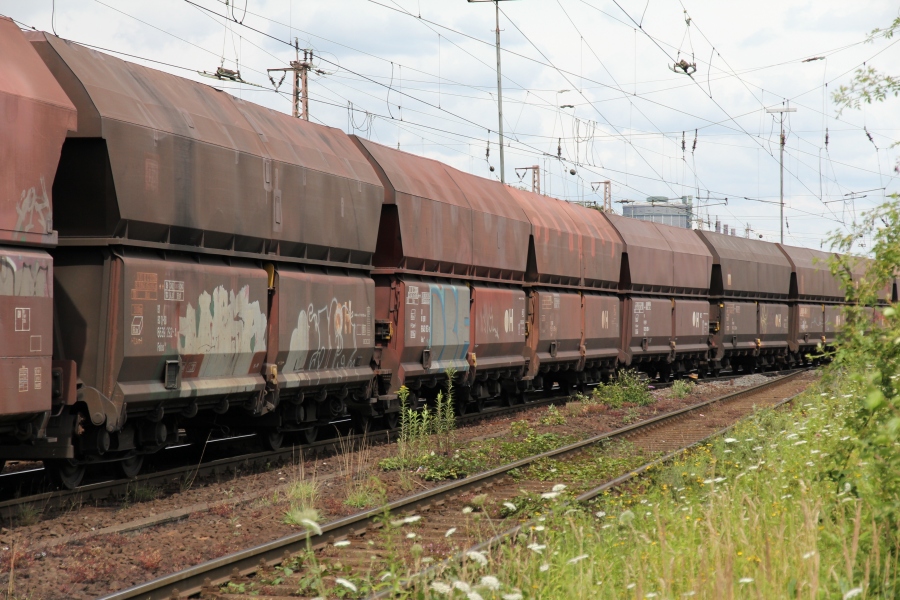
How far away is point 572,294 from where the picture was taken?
22.7 m

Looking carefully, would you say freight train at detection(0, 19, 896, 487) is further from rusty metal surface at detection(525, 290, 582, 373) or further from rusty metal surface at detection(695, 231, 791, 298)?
rusty metal surface at detection(695, 231, 791, 298)

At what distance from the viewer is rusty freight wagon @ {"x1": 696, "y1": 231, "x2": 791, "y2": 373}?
31.9 m

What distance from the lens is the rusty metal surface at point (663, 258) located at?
1045 inches

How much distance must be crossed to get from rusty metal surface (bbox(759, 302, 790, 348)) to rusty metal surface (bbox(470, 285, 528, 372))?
1746 cm

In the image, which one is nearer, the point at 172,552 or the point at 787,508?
the point at 787,508

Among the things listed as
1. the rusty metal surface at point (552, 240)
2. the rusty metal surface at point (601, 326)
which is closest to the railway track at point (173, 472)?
the rusty metal surface at point (552, 240)

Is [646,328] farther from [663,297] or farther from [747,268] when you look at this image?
[747,268]

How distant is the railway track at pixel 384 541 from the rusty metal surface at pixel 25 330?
254cm

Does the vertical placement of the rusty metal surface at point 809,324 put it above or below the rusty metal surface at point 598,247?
below

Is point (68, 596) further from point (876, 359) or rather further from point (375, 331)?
point (375, 331)

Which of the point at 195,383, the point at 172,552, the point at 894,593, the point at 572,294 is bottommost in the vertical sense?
the point at 172,552

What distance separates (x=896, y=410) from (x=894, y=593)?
46.1 inches

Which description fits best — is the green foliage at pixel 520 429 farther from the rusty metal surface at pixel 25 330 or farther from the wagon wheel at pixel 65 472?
the rusty metal surface at pixel 25 330

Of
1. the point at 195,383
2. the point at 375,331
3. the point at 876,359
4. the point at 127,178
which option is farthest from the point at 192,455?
the point at 876,359
